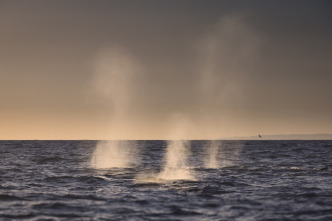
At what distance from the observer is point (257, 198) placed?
2152cm

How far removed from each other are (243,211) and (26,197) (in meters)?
11.3

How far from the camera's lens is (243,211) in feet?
59.2

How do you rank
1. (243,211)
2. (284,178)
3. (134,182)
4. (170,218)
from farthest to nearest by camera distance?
(284,178), (134,182), (243,211), (170,218)

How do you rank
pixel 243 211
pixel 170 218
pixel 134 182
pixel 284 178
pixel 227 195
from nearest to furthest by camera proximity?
pixel 170 218 → pixel 243 211 → pixel 227 195 → pixel 134 182 → pixel 284 178

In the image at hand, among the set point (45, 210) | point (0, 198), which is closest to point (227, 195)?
point (45, 210)

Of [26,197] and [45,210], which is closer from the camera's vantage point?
[45,210]

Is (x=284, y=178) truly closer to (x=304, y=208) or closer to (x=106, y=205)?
(x=304, y=208)

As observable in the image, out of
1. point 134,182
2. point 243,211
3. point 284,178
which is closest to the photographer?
point 243,211

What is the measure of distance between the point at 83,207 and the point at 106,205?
1.10 metres

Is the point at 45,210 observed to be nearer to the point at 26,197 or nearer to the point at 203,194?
the point at 26,197

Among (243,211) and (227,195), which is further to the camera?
(227,195)

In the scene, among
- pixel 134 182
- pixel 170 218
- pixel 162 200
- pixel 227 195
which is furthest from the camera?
pixel 134 182

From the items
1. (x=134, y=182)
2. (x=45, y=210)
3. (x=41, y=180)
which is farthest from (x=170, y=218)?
(x=41, y=180)

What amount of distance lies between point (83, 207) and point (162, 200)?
4044 mm
